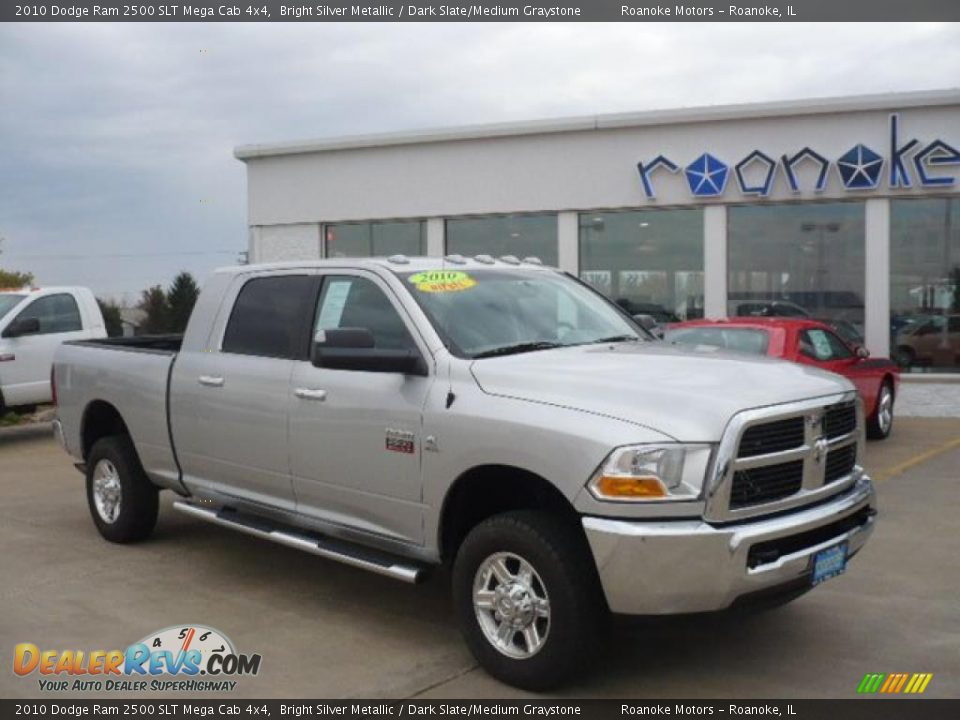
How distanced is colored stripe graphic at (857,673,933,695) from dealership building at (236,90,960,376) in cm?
1485

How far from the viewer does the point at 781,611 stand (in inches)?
217

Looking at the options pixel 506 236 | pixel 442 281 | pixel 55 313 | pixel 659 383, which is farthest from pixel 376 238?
pixel 659 383

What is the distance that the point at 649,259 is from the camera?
19.8m

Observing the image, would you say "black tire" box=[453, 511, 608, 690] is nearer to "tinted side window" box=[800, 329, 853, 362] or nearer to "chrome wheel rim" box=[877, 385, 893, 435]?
"tinted side window" box=[800, 329, 853, 362]

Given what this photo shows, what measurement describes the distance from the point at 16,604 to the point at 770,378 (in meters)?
4.34

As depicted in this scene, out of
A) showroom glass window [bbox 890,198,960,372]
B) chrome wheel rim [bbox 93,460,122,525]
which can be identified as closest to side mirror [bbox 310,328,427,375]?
chrome wheel rim [bbox 93,460,122,525]

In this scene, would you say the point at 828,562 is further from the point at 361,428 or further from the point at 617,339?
the point at 361,428

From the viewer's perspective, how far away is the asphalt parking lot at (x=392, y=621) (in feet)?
14.9

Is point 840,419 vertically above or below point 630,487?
above

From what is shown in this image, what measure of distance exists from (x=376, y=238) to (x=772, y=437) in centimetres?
1861

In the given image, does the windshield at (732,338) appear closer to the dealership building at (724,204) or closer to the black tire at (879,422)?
the black tire at (879,422)

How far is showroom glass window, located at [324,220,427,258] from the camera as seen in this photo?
2188 centimetres

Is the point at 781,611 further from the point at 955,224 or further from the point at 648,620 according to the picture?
the point at 955,224

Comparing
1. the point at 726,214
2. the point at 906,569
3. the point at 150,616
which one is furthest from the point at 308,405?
the point at 726,214
